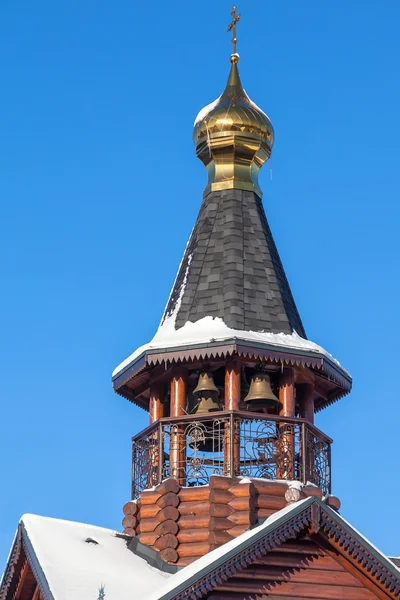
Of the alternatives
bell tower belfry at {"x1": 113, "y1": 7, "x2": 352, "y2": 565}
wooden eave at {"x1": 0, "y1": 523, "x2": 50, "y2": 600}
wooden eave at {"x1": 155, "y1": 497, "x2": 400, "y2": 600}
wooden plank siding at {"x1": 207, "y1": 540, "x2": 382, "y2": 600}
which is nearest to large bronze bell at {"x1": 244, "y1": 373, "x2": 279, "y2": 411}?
bell tower belfry at {"x1": 113, "y1": 7, "x2": 352, "y2": 565}

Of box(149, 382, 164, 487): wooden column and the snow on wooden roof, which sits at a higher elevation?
box(149, 382, 164, 487): wooden column

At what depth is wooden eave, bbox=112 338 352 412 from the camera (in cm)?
Answer: 2619

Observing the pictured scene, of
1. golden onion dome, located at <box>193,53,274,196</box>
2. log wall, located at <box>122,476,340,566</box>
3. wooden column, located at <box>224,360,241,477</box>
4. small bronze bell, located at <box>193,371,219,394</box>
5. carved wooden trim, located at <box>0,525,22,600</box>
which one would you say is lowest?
carved wooden trim, located at <box>0,525,22,600</box>

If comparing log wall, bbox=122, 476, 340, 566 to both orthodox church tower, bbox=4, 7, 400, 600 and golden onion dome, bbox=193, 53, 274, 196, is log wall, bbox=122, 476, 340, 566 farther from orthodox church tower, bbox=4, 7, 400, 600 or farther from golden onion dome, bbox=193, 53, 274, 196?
golden onion dome, bbox=193, 53, 274, 196

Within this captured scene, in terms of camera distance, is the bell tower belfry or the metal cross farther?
the metal cross

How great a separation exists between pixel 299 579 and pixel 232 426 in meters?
2.87

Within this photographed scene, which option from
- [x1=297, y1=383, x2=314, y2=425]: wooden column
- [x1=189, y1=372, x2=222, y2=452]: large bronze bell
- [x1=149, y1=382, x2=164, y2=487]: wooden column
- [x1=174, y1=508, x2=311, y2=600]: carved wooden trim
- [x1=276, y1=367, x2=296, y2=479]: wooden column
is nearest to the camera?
[x1=174, y1=508, x2=311, y2=600]: carved wooden trim

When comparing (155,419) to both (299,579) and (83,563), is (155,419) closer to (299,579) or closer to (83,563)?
(83,563)

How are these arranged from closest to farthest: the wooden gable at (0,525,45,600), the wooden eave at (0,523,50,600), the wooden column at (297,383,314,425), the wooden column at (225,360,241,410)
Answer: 1. the wooden eave at (0,523,50,600)
2. the wooden gable at (0,525,45,600)
3. the wooden column at (225,360,241,410)
4. the wooden column at (297,383,314,425)

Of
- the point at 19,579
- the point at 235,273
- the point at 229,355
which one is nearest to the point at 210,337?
the point at 229,355

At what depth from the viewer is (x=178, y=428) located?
1050 inches

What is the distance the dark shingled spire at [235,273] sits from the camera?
27297mm

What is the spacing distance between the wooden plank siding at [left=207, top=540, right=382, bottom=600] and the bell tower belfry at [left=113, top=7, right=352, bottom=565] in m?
0.99

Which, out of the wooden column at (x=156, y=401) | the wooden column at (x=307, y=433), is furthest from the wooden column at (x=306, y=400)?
the wooden column at (x=156, y=401)
